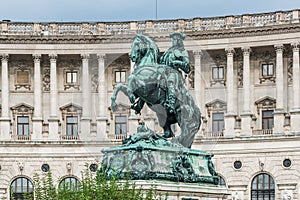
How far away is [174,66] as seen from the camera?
38.1m

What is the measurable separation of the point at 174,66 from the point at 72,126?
5728 cm

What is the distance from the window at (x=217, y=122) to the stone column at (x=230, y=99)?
52cm

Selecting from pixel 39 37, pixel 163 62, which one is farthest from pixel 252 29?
pixel 163 62

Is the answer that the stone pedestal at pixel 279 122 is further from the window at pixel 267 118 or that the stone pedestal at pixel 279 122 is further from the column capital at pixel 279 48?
the column capital at pixel 279 48

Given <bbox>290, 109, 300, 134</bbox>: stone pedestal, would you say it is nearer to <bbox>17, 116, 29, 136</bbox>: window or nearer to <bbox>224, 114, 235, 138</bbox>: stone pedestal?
<bbox>224, 114, 235, 138</bbox>: stone pedestal

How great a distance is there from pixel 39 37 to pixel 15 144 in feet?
27.8

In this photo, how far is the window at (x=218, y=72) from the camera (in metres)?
93.1

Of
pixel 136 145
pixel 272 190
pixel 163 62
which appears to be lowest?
pixel 272 190

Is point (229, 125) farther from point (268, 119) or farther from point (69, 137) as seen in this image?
point (69, 137)

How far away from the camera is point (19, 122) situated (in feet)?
312

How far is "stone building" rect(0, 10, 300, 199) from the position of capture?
3516 inches

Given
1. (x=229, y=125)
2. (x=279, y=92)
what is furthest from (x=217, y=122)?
(x=279, y=92)

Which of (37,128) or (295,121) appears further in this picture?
(37,128)

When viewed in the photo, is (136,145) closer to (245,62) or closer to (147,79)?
(147,79)
